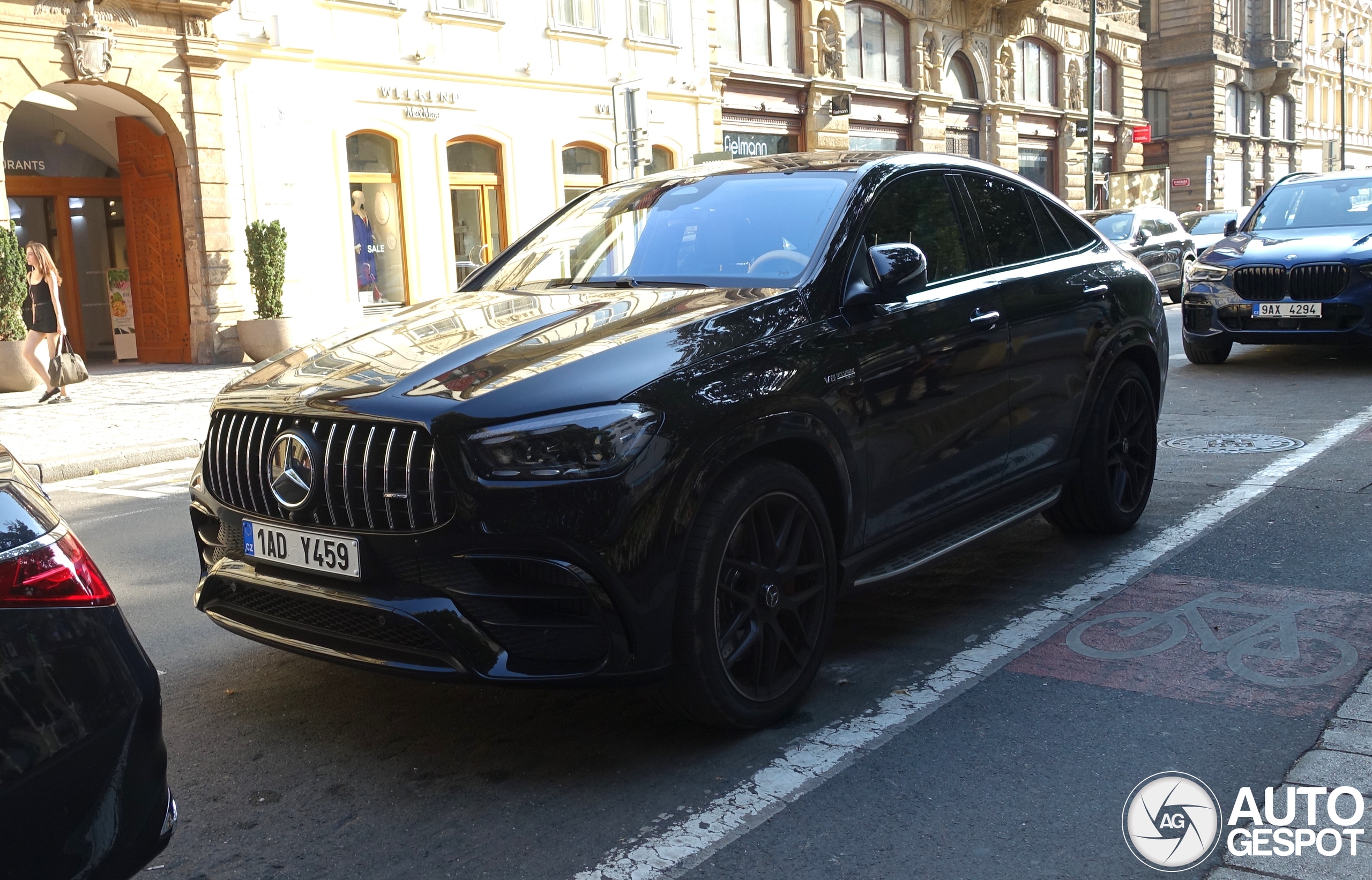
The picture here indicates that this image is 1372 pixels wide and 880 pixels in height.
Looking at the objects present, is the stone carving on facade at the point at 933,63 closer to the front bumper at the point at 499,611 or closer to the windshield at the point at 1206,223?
the windshield at the point at 1206,223

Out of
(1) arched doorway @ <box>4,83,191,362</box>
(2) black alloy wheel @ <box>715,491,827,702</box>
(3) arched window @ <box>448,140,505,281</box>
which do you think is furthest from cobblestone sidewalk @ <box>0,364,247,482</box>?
(3) arched window @ <box>448,140,505,281</box>

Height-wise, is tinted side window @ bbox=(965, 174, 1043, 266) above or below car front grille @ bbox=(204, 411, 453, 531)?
above

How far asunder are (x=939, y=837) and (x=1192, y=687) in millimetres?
1320

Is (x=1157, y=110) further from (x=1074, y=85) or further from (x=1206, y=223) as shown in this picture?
(x=1206, y=223)

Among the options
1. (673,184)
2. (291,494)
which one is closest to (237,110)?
(673,184)

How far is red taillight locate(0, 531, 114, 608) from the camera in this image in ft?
7.04

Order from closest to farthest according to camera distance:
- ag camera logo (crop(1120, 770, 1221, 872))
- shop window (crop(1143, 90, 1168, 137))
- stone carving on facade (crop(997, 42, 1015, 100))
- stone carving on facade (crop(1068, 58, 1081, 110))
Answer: ag camera logo (crop(1120, 770, 1221, 872)), stone carving on facade (crop(997, 42, 1015, 100)), stone carving on facade (crop(1068, 58, 1081, 110)), shop window (crop(1143, 90, 1168, 137))

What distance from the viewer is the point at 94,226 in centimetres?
1919

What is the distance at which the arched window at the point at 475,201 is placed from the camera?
21.5 meters

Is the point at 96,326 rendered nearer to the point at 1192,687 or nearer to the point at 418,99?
the point at 418,99

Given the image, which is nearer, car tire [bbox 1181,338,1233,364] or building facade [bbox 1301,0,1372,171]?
car tire [bbox 1181,338,1233,364]

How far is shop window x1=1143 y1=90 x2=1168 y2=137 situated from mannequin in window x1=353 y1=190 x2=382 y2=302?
40.0m

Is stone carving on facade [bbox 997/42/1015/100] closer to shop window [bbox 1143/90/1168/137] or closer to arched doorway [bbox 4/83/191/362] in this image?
shop window [bbox 1143/90/1168/137]

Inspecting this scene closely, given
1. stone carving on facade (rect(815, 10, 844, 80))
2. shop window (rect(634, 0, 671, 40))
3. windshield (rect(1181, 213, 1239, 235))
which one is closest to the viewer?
shop window (rect(634, 0, 671, 40))
